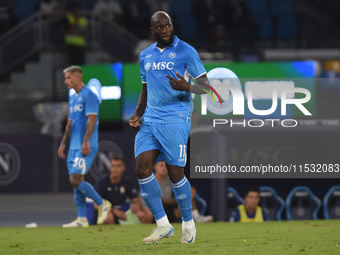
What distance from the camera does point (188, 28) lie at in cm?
1836

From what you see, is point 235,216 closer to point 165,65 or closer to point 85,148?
point 85,148

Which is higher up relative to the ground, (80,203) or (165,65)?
(165,65)

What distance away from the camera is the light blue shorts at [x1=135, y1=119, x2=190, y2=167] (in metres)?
5.92

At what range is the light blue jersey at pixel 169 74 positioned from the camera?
5.92m

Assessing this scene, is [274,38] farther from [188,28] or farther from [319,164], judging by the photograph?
[319,164]

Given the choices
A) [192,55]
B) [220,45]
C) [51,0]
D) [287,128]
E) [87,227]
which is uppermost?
[51,0]

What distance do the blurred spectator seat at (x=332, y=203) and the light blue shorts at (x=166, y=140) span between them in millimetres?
3760

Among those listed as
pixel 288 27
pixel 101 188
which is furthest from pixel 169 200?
pixel 288 27

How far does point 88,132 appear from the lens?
27.9 feet

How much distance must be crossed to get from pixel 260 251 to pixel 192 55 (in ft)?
6.53

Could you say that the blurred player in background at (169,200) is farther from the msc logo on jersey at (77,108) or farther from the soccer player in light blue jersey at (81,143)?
the msc logo on jersey at (77,108)

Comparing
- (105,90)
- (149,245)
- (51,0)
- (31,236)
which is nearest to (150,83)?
(149,245)

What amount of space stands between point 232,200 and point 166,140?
324 cm

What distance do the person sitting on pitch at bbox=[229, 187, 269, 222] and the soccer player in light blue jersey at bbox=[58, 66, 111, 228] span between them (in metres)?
1.87
